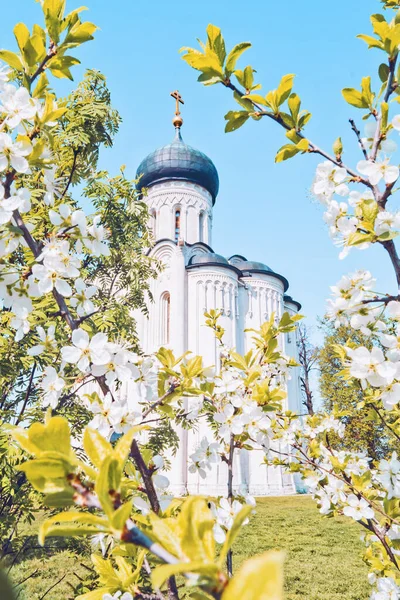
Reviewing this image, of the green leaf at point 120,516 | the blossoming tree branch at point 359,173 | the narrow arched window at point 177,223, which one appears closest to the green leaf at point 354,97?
the blossoming tree branch at point 359,173

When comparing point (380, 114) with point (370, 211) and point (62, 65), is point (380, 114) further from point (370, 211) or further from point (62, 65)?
point (62, 65)

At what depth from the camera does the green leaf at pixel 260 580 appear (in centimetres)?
33

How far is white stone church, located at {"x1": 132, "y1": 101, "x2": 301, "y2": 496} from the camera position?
52.9 ft

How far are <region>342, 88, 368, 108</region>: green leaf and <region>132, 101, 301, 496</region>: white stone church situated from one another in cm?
1413

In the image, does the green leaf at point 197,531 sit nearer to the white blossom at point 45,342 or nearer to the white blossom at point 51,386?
the white blossom at point 51,386

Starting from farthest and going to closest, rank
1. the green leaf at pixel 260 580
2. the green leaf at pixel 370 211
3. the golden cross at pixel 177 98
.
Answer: the golden cross at pixel 177 98
the green leaf at pixel 370 211
the green leaf at pixel 260 580

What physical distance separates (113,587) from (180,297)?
636 inches

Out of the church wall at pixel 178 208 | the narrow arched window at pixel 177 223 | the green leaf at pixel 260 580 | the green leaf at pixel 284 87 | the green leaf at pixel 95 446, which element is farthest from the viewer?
the narrow arched window at pixel 177 223

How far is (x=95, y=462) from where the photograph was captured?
22.5 inches

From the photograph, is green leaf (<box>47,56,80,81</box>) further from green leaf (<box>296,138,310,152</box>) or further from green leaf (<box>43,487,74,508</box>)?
green leaf (<box>43,487,74,508</box>)

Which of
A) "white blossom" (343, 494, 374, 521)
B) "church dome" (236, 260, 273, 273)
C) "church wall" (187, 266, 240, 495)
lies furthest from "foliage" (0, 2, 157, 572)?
"church dome" (236, 260, 273, 273)

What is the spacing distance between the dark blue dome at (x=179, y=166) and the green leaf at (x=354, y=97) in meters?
19.0

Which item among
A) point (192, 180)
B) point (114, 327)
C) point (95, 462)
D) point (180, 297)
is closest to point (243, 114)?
point (95, 462)

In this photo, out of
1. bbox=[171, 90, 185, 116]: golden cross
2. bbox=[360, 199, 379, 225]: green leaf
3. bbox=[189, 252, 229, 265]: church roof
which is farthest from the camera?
bbox=[171, 90, 185, 116]: golden cross
